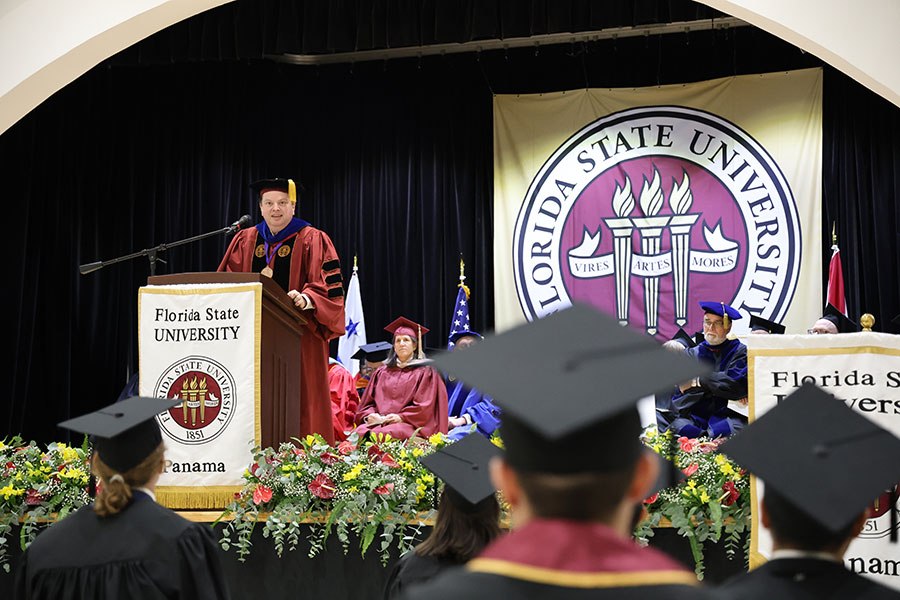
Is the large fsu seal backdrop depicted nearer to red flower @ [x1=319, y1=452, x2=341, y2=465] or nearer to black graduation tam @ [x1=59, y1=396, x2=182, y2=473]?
red flower @ [x1=319, y1=452, x2=341, y2=465]

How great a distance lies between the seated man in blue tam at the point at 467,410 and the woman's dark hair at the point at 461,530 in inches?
169

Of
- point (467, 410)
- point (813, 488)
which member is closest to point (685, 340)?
point (467, 410)

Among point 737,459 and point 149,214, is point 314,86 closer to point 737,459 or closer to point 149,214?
point 149,214

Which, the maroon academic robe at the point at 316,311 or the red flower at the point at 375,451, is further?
the maroon academic robe at the point at 316,311

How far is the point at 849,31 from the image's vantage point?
4.62 meters

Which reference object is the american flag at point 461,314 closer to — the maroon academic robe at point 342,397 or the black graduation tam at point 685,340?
the maroon academic robe at point 342,397

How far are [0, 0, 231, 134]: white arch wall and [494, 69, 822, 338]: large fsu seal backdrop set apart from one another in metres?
4.99

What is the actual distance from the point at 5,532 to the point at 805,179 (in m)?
7.28

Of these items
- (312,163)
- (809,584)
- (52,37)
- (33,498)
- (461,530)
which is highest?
(312,163)

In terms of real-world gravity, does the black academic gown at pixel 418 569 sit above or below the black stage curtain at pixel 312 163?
below

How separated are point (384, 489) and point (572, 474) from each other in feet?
9.90

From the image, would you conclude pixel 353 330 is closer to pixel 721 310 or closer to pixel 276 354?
pixel 721 310

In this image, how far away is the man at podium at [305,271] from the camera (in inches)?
209

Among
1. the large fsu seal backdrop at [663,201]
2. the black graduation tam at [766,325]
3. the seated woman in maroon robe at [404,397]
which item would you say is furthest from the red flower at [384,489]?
the large fsu seal backdrop at [663,201]
